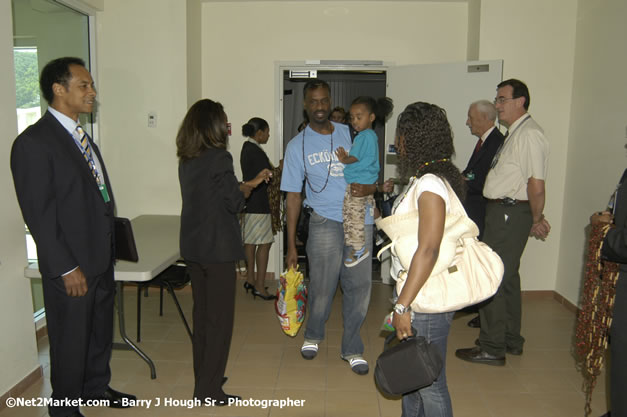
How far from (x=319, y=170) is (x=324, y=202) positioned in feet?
0.64

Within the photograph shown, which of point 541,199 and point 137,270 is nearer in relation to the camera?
point 137,270

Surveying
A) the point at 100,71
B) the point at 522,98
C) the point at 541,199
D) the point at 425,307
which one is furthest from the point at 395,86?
the point at 425,307

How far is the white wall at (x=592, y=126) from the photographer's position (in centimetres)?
367

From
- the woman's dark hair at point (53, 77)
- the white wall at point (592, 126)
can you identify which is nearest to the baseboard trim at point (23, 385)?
the woman's dark hair at point (53, 77)

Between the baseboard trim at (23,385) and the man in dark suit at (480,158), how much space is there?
301 centimetres

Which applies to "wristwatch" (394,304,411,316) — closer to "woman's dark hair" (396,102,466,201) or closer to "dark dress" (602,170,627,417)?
"woman's dark hair" (396,102,466,201)

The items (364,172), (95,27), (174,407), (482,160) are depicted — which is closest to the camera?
(174,407)

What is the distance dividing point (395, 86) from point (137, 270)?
314 cm

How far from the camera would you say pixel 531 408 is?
8.89 ft

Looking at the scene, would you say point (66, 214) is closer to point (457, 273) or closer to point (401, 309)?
point (401, 309)

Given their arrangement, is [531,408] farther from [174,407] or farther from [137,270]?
[137,270]

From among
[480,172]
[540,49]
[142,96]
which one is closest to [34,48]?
[142,96]

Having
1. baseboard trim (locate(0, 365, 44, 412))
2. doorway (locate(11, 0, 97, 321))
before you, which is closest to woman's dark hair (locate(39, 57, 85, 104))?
doorway (locate(11, 0, 97, 321))

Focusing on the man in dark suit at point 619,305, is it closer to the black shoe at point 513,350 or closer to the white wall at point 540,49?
the black shoe at point 513,350
